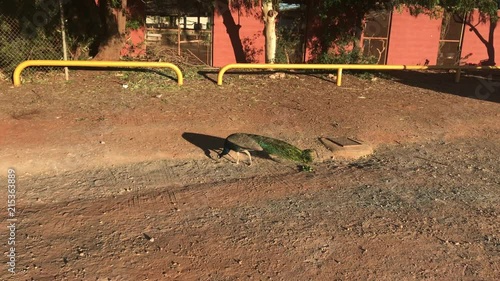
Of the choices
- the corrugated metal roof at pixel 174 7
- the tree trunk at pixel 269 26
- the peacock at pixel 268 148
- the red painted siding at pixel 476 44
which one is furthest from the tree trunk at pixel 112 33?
the red painted siding at pixel 476 44

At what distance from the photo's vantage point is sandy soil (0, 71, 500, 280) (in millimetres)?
3879

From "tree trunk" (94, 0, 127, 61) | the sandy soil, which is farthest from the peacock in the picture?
"tree trunk" (94, 0, 127, 61)

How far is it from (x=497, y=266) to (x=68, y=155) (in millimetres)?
5293

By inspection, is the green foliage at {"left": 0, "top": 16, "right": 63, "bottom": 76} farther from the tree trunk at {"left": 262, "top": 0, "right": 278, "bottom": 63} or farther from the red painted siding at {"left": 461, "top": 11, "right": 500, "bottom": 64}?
the red painted siding at {"left": 461, "top": 11, "right": 500, "bottom": 64}

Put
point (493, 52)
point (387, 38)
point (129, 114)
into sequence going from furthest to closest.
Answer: point (493, 52)
point (387, 38)
point (129, 114)

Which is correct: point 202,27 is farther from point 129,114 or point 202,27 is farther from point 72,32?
point 129,114

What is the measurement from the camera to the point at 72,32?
1261cm

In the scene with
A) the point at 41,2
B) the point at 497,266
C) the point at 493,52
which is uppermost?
the point at 41,2

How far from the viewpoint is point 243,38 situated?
14641 mm

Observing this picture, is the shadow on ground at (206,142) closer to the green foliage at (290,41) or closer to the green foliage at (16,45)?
the green foliage at (16,45)

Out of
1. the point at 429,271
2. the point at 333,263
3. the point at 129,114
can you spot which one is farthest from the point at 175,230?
the point at 129,114

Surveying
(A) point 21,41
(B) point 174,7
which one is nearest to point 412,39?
(B) point 174,7

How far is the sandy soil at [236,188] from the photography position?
388 centimetres

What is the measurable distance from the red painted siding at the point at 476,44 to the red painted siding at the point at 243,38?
778 centimetres
